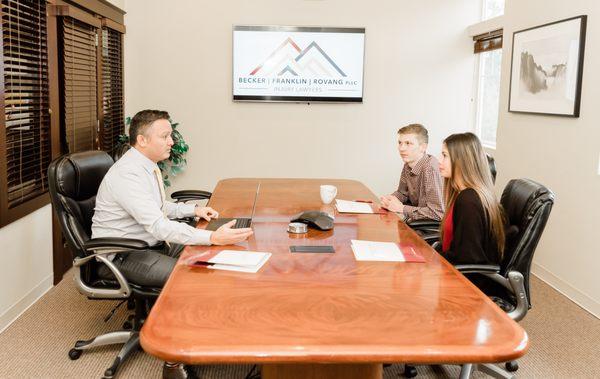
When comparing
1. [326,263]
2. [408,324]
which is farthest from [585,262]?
[408,324]

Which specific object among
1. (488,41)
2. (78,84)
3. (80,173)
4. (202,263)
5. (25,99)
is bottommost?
(202,263)

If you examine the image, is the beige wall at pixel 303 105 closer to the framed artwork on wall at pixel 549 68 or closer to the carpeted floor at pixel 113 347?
the framed artwork on wall at pixel 549 68

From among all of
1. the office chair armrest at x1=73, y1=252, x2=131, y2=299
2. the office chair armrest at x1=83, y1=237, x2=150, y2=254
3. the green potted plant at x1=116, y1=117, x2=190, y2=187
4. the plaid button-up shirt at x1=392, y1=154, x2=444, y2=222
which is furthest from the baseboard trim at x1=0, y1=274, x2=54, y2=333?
the plaid button-up shirt at x1=392, y1=154, x2=444, y2=222

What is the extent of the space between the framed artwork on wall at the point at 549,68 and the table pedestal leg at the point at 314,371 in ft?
9.59

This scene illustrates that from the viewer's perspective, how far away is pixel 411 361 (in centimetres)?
142

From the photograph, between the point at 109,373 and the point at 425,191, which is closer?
the point at 109,373

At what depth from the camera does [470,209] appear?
2492 mm

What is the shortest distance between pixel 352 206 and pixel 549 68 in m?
2.05

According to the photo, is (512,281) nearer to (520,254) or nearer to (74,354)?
(520,254)

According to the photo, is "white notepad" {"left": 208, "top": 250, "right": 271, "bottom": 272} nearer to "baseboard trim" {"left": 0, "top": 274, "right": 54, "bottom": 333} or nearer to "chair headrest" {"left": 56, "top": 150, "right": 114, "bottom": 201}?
"chair headrest" {"left": 56, "top": 150, "right": 114, "bottom": 201}

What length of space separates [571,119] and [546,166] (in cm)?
44

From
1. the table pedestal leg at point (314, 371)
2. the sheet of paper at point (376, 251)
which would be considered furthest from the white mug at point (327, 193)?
the table pedestal leg at point (314, 371)

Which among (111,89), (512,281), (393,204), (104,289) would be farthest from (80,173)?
(111,89)

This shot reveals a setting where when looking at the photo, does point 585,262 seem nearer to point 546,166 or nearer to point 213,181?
point 546,166
